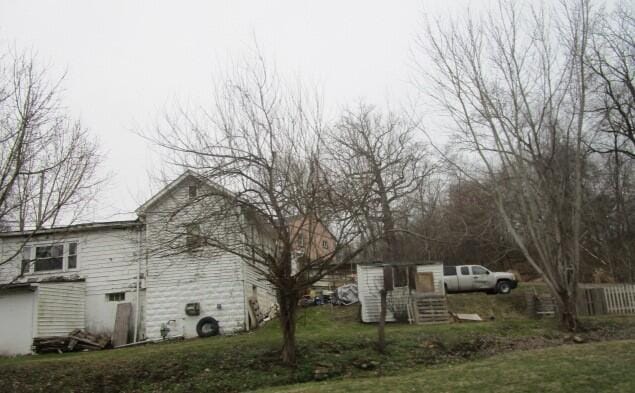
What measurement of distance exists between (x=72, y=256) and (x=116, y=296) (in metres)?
2.76

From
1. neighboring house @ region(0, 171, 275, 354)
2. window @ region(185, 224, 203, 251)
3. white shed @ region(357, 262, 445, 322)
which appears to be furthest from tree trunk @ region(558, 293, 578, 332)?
window @ region(185, 224, 203, 251)

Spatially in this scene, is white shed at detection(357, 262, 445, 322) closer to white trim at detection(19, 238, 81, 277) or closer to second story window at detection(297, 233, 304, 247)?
second story window at detection(297, 233, 304, 247)

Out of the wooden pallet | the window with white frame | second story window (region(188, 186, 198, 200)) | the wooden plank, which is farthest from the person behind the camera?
the window with white frame

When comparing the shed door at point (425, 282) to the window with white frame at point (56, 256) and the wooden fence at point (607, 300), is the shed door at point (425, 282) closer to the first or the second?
the wooden fence at point (607, 300)

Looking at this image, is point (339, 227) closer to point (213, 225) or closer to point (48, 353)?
point (213, 225)

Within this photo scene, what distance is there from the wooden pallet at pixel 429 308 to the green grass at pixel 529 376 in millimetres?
7627

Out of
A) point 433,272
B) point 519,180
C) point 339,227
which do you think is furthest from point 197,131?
point 433,272

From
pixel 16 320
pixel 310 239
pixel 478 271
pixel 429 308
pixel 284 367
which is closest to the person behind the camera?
pixel 310 239

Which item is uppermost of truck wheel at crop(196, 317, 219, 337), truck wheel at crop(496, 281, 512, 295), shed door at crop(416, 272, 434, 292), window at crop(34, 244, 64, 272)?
window at crop(34, 244, 64, 272)

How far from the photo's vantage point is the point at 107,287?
20688 millimetres

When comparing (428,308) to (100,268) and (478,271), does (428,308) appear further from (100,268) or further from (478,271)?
(100,268)

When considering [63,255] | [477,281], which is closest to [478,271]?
[477,281]

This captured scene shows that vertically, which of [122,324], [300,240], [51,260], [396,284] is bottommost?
[122,324]

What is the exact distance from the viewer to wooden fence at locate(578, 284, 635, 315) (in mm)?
20250
